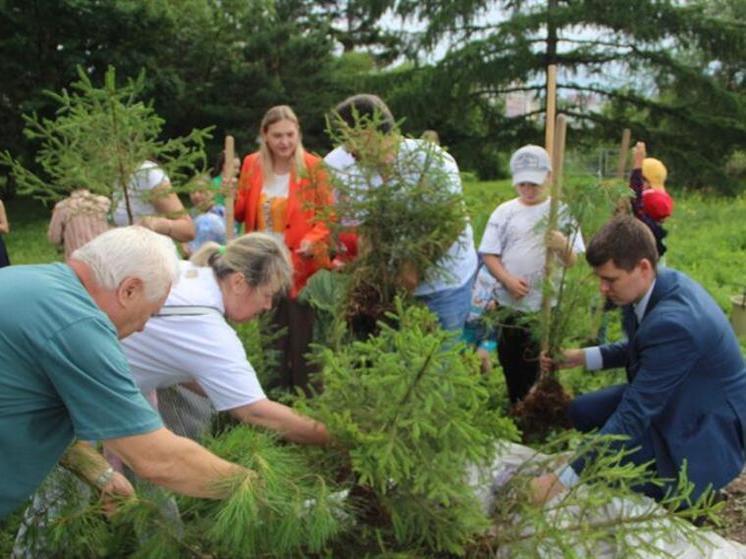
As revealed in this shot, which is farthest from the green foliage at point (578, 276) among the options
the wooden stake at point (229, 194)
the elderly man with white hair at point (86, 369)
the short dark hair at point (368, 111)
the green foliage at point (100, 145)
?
the elderly man with white hair at point (86, 369)

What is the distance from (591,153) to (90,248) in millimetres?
15571

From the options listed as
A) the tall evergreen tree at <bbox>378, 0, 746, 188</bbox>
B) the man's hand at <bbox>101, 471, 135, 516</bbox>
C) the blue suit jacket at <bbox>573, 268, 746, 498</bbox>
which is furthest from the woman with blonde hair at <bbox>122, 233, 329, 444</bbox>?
the tall evergreen tree at <bbox>378, 0, 746, 188</bbox>

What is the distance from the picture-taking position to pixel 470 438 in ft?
5.90

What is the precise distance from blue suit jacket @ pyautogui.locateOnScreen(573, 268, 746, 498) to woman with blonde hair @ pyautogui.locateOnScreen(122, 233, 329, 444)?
1.24m

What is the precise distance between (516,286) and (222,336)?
2005 millimetres

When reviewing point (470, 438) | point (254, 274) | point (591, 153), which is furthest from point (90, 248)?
point (591, 153)

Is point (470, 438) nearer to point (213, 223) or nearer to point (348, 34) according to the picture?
point (213, 223)

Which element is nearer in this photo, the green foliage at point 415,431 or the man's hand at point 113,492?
the green foliage at point 415,431

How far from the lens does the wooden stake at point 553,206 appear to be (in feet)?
11.4

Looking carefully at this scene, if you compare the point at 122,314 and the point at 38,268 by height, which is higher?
the point at 38,268

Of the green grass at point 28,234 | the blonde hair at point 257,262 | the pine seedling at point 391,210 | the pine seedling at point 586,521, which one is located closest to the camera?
the pine seedling at point 586,521

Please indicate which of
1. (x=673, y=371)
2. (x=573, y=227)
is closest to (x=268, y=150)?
(x=573, y=227)

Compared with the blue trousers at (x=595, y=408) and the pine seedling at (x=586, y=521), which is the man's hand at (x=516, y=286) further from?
Answer: the pine seedling at (x=586, y=521)

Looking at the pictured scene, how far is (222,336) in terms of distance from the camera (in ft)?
7.41
